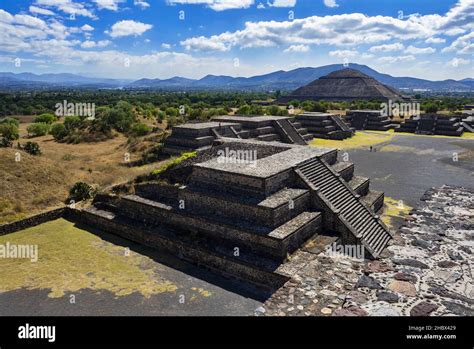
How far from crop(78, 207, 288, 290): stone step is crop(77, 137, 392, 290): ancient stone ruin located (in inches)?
1.1

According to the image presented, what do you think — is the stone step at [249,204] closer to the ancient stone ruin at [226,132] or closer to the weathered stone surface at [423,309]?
the weathered stone surface at [423,309]

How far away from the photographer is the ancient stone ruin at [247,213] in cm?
1012

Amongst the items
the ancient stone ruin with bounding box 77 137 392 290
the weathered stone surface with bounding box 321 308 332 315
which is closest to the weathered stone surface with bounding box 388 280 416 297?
the ancient stone ruin with bounding box 77 137 392 290

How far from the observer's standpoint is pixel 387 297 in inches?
330

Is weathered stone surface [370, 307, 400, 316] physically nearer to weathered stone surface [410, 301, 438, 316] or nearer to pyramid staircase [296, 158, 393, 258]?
weathered stone surface [410, 301, 438, 316]

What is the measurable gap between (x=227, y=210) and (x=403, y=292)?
17.7ft

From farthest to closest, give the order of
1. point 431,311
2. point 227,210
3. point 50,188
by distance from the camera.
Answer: point 50,188, point 227,210, point 431,311

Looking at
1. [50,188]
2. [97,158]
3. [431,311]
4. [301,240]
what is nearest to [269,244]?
[301,240]

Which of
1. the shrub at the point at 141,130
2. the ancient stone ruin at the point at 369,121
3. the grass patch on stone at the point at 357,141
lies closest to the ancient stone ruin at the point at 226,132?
the grass patch on stone at the point at 357,141

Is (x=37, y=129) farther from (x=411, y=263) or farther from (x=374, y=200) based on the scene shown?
(x=411, y=263)

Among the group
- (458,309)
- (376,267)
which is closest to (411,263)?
(376,267)

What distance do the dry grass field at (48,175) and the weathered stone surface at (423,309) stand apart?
1235cm
